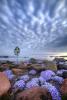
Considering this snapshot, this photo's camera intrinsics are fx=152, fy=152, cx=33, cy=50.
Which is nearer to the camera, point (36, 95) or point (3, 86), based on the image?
point (36, 95)

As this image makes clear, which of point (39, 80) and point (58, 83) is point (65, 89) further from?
point (39, 80)

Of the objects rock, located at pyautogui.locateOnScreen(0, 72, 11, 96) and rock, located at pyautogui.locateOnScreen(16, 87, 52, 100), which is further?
rock, located at pyautogui.locateOnScreen(0, 72, 11, 96)

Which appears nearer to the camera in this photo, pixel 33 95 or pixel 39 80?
pixel 33 95

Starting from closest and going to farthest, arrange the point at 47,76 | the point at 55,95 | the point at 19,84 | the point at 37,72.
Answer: the point at 55,95, the point at 19,84, the point at 47,76, the point at 37,72

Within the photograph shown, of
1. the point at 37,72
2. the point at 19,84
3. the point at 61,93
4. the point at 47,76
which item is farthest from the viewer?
the point at 37,72

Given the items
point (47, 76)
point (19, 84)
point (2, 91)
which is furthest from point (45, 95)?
point (47, 76)

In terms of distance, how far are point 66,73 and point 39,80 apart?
1878 mm

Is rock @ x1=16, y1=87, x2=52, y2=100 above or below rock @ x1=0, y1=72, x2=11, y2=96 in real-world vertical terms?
below

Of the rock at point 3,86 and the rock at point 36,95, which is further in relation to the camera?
the rock at point 3,86

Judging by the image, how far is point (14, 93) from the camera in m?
4.98

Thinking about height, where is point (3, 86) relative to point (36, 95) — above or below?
above

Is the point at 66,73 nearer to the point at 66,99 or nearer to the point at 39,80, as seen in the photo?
the point at 39,80

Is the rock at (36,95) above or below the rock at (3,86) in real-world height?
below

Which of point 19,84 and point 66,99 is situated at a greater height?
point 19,84
